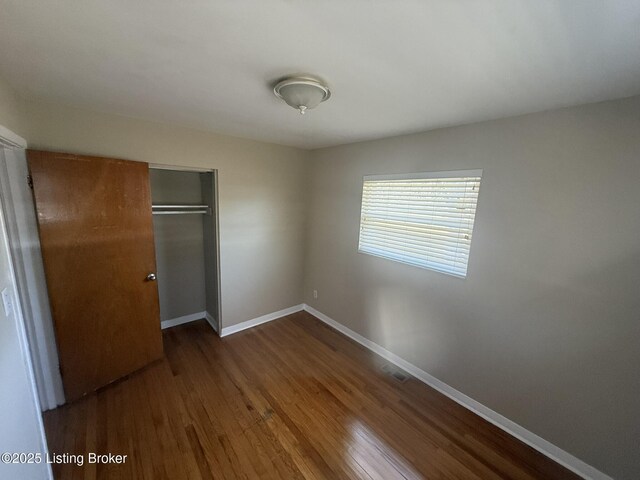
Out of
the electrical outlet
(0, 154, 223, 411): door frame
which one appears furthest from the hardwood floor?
the electrical outlet

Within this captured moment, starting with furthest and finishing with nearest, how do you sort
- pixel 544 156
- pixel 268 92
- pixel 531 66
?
1. pixel 544 156
2. pixel 268 92
3. pixel 531 66

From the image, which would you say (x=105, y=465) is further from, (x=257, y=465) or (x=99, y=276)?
(x=99, y=276)

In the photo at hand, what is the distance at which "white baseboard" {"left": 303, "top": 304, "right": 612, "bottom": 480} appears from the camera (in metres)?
1.57


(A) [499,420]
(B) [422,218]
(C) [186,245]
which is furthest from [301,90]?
(A) [499,420]

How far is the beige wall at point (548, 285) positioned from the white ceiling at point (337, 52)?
0.80ft

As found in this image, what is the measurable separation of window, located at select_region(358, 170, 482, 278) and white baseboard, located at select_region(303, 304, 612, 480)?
3.45 feet

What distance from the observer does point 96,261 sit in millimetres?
1984

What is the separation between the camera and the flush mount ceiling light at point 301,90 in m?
1.28

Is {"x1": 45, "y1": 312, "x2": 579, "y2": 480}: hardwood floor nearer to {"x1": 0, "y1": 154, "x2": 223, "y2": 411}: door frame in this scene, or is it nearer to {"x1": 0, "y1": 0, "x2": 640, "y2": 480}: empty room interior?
{"x1": 0, "y1": 0, "x2": 640, "y2": 480}: empty room interior

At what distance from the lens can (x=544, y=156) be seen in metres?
1.59

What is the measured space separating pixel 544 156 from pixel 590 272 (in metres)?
0.78

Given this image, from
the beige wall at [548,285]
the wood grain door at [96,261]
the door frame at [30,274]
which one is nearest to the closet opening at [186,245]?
the wood grain door at [96,261]

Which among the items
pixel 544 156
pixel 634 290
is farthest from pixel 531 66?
pixel 634 290

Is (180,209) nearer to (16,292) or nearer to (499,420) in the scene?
(16,292)
